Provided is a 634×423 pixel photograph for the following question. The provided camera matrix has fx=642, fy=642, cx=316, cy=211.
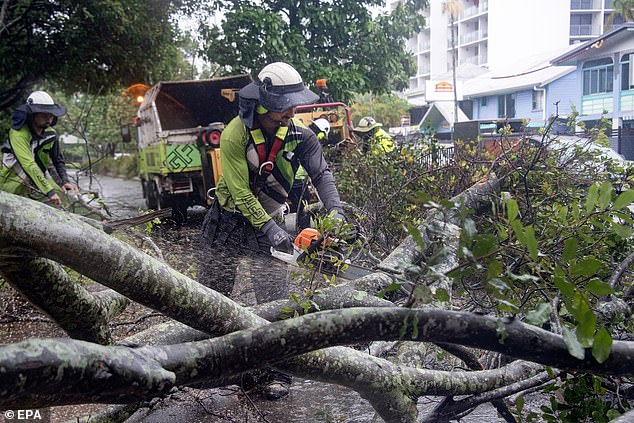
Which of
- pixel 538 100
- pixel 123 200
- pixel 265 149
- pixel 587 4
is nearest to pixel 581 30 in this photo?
pixel 587 4

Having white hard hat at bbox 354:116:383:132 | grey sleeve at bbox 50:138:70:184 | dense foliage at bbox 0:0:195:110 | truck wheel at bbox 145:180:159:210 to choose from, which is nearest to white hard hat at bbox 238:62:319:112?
grey sleeve at bbox 50:138:70:184

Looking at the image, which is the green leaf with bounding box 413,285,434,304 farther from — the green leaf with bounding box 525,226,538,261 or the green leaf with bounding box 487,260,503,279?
the green leaf with bounding box 525,226,538,261

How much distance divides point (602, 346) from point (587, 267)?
232 mm

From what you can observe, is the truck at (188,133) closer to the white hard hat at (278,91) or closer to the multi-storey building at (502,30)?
the white hard hat at (278,91)

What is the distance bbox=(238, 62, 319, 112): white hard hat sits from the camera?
409 cm

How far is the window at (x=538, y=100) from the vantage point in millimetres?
30922

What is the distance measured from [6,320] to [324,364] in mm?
2946

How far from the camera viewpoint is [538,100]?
31312 mm

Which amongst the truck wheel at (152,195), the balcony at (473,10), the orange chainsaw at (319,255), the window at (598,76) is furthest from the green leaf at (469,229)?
the balcony at (473,10)

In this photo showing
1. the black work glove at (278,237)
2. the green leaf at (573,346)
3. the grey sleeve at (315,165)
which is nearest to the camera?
the green leaf at (573,346)

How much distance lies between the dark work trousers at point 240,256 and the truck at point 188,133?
4.11 metres

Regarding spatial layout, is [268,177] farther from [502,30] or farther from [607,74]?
[502,30]

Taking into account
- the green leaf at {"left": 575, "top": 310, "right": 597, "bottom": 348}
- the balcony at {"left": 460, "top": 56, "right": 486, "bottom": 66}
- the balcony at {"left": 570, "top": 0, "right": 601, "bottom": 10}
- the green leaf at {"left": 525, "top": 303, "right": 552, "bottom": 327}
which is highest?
the balcony at {"left": 570, "top": 0, "right": 601, "bottom": 10}

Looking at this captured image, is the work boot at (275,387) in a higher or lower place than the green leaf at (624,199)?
lower
